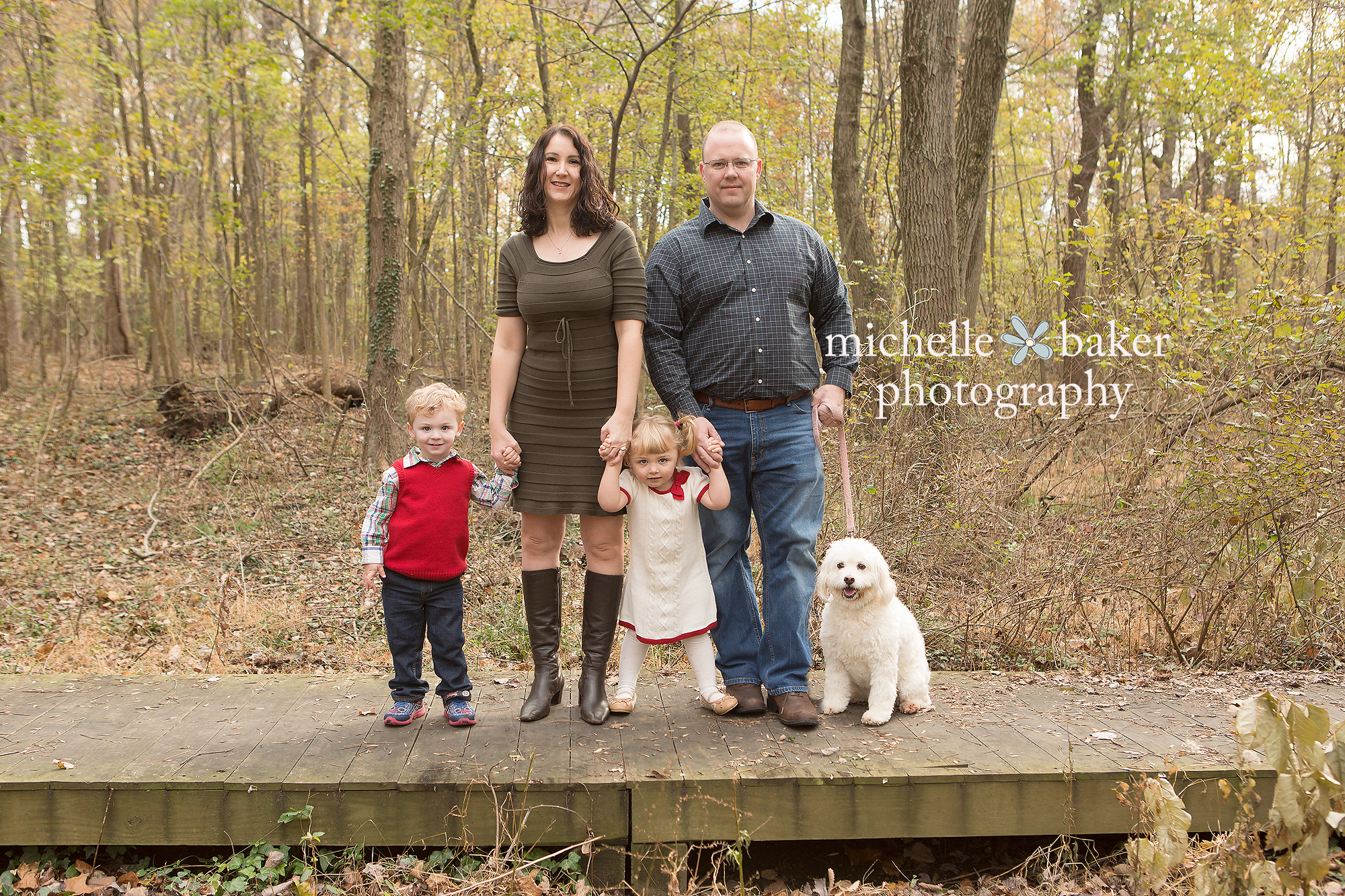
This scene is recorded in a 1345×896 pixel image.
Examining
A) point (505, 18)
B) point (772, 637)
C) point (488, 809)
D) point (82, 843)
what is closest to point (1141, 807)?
point (772, 637)

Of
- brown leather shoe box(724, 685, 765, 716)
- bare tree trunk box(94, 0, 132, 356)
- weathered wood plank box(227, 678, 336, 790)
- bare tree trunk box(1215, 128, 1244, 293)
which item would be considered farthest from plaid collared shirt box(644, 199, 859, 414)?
bare tree trunk box(94, 0, 132, 356)

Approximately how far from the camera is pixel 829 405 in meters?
3.52

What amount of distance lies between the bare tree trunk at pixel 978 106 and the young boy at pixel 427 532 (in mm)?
5514

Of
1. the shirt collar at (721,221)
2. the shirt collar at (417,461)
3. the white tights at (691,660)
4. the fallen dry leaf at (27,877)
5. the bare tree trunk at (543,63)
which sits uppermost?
the bare tree trunk at (543,63)

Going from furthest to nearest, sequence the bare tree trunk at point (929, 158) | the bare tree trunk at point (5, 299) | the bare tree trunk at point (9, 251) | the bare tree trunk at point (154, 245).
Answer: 1. the bare tree trunk at point (5, 299)
2. the bare tree trunk at point (9, 251)
3. the bare tree trunk at point (154, 245)
4. the bare tree trunk at point (929, 158)

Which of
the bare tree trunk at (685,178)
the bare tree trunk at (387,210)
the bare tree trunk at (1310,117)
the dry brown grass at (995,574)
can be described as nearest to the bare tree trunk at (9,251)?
the bare tree trunk at (387,210)

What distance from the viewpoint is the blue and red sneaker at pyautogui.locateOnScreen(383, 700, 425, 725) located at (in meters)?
3.49

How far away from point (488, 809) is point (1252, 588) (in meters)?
4.06

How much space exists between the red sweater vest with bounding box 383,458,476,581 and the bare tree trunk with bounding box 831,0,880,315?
746cm

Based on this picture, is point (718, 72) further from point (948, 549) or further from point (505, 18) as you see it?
point (948, 549)

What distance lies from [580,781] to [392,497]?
1.26 metres

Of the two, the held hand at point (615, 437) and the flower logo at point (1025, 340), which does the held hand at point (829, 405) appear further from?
the flower logo at point (1025, 340)

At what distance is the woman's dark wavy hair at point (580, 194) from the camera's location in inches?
131

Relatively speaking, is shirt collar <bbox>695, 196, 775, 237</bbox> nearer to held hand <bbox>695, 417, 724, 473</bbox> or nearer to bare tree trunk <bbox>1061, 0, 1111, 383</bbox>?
held hand <bbox>695, 417, 724, 473</bbox>
